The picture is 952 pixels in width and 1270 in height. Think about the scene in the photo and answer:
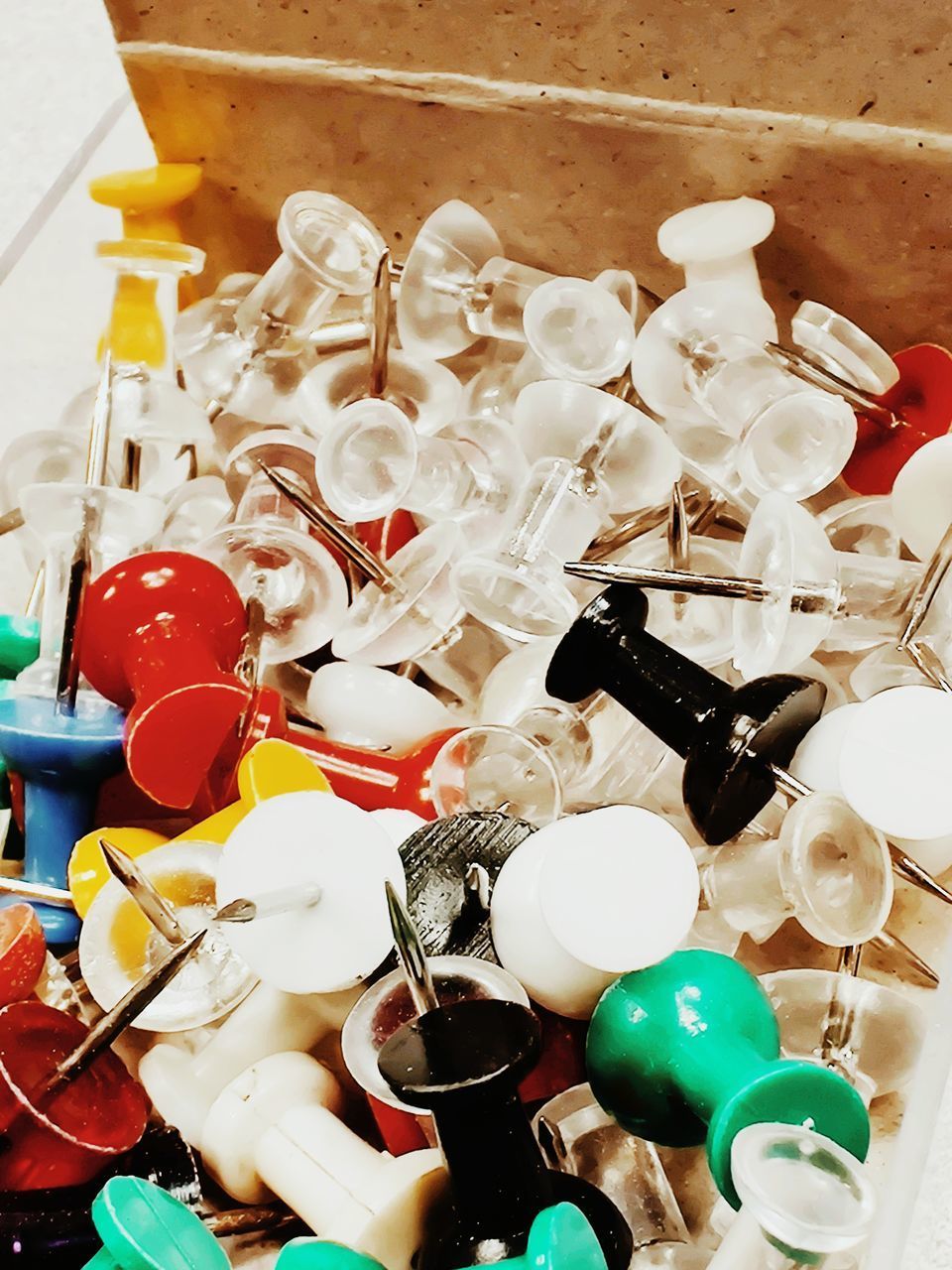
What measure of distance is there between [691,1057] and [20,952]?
0.36m

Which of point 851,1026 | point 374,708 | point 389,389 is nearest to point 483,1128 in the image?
point 851,1026

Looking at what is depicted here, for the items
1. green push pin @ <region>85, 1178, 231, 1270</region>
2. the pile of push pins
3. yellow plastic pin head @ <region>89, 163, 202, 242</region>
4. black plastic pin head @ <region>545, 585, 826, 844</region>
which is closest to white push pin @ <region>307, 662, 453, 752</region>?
the pile of push pins

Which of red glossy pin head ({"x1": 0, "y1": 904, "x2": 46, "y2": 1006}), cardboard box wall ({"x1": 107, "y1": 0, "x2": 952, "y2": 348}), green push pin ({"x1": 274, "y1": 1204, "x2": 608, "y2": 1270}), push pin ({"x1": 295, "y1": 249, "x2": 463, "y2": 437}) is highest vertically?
cardboard box wall ({"x1": 107, "y1": 0, "x2": 952, "y2": 348})

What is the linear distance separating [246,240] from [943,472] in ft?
2.13

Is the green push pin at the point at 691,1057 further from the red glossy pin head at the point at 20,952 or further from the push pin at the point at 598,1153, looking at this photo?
the red glossy pin head at the point at 20,952

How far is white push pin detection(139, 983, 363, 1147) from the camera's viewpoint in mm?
652

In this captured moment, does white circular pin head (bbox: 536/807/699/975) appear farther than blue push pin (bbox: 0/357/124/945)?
No

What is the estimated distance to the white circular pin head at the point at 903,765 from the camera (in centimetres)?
62

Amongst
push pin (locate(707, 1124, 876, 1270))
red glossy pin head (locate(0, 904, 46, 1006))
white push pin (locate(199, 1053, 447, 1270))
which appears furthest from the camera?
red glossy pin head (locate(0, 904, 46, 1006))

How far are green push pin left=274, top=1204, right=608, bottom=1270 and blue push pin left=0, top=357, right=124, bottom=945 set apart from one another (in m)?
0.30

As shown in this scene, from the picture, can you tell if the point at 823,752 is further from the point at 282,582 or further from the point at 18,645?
the point at 18,645

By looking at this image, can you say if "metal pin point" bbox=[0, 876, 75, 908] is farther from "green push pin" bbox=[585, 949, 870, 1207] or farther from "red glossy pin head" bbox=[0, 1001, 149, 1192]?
"green push pin" bbox=[585, 949, 870, 1207]

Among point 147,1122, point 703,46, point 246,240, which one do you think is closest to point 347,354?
point 246,240

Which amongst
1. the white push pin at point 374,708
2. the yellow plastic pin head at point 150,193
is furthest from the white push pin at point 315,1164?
the yellow plastic pin head at point 150,193
